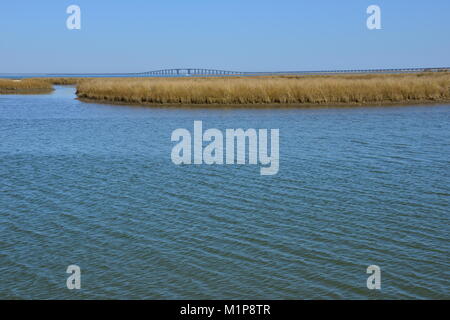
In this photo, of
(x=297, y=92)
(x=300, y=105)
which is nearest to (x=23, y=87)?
(x=297, y=92)

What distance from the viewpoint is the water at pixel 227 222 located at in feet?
21.2

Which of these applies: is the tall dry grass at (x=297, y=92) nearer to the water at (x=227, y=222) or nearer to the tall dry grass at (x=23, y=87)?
the water at (x=227, y=222)

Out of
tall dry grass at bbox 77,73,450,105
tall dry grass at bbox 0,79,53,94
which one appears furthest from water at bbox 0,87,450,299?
tall dry grass at bbox 0,79,53,94

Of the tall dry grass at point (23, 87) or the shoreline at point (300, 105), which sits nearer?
the shoreline at point (300, 105)

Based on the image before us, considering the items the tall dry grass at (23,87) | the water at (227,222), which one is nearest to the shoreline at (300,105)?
the water at (227,222)

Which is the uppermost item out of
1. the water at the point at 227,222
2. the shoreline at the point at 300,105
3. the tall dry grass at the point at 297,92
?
the tall dry grass at the point at 297,92

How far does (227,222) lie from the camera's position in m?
8.70

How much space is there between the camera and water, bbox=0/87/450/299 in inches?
255

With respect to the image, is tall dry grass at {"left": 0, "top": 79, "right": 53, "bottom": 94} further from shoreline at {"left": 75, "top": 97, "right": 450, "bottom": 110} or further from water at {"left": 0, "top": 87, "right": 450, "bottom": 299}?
water at {"left": 0, "top": 87, "right": 450, "bottom": 299}

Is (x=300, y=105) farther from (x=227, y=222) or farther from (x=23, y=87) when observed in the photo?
(x=23, y=87)

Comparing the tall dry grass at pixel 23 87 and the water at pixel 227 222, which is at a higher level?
the tall dry grass at pixel 23 87

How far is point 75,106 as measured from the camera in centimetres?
3325

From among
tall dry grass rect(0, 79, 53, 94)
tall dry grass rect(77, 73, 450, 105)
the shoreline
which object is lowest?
the shoreline
